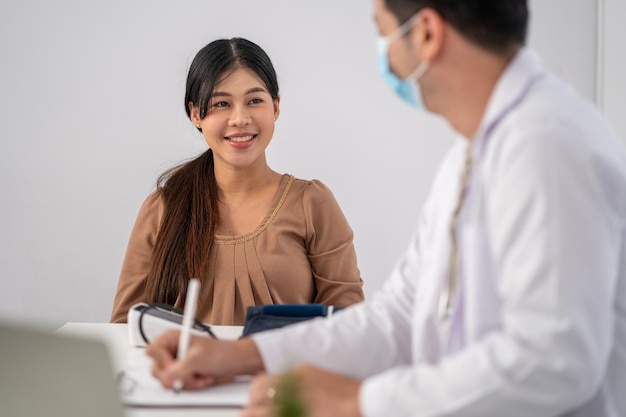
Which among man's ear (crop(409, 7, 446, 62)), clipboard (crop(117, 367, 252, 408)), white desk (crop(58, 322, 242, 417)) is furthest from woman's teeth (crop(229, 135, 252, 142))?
man's ear (crop(409, 7, 446, 62))

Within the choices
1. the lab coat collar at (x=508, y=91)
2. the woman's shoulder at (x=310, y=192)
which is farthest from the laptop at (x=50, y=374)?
the woman's shoulder at (x=310, y=192)

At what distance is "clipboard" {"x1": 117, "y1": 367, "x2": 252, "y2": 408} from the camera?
153 centimetres

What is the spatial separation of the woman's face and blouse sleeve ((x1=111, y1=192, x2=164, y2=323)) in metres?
0.28

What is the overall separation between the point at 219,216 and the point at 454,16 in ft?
5.53

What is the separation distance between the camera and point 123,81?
432 centimetres

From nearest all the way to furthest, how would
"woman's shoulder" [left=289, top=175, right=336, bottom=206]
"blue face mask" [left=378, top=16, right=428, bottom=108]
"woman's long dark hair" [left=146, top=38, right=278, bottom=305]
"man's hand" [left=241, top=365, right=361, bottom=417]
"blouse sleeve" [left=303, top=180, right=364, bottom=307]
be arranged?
"man's hand" [left=241, top=365, right=361, bottom=417] → "blue face mask" [left=378, top=16, right=428, bottom=108] → "woman's long dark hair" [left=146, top=38, right=278, bottom=305] → "blouse sleeve" [left=303, top=180, right=364, bottom=307] → "woman's shoulder" [left=289, top=175, right=336, bottom=206]

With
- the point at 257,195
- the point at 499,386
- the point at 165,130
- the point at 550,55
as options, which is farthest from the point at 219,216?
the point at 550,55

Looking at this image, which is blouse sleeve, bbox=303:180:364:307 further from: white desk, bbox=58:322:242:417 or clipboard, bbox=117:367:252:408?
clipboard, bbox=117:367:252:408

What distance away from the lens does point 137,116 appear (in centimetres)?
432

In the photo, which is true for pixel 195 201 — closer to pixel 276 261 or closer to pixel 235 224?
pixel 235 224

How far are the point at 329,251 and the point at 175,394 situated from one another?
1379mm

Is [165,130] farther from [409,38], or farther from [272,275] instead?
[409,38]

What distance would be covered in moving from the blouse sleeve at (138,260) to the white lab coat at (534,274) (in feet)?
5.23

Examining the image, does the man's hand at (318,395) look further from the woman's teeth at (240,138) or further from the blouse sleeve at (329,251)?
the woman's teeth at (240,138)
